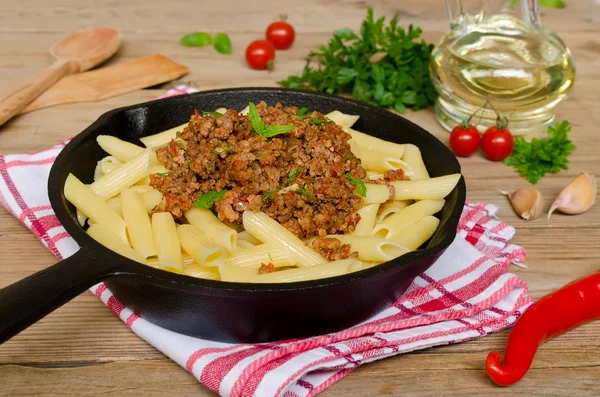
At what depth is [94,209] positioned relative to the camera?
3.12 metres

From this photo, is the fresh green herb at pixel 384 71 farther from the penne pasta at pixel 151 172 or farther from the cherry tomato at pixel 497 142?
the penne pasta at pixel 151 172

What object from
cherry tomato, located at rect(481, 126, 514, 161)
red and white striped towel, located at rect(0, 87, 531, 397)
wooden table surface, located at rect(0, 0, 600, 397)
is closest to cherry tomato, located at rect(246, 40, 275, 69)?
wooden table surface, located at rect(0, 0, 600, 397)

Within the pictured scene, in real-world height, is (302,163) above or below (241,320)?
above

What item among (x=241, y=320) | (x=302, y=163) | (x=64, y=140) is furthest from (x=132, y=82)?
(x=241, y=320)

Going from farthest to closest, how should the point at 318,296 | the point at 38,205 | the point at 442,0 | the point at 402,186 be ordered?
the point at 442,0, the point at 38,205, the point at 402,186, the point at 318,296

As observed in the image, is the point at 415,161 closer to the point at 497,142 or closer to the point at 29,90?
the point at 497,142

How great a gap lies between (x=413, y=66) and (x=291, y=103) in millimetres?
1379

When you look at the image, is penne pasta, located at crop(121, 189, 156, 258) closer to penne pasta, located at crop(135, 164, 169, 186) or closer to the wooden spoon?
penne pasta, located at crop(135, 164, 169, 186)

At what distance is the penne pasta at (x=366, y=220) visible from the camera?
3.20 metres

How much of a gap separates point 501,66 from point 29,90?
2.92 m

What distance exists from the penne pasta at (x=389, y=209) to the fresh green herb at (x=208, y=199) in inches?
28.0

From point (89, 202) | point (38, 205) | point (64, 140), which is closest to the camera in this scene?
point (89, 202)

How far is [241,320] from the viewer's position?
8.88ft

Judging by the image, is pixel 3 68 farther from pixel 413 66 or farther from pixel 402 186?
pixel 402 186
